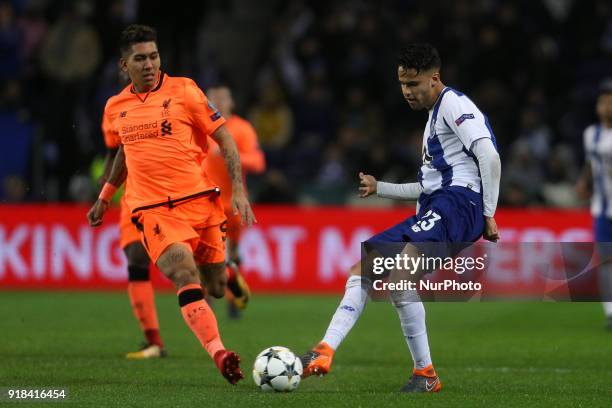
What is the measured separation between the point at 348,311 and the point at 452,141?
125cm

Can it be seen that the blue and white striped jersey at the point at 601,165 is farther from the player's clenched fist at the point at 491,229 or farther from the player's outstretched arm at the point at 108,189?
the player's outstretched arm at the point at 108,189

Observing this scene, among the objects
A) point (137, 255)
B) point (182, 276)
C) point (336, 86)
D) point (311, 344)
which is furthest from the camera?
point (336, 86)

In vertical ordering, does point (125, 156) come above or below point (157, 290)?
above

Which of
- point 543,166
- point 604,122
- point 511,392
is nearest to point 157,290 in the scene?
point 543,166

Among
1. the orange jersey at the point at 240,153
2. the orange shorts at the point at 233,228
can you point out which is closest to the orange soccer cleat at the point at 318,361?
the orange jersey at the point at 240,153

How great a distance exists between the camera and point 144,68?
8.67 metres

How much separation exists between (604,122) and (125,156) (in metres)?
6.00

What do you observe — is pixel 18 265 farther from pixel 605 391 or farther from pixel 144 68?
pixel 605 391

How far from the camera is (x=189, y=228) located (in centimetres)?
866

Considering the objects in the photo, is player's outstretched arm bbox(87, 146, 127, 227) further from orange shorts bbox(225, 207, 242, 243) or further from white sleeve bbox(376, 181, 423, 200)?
orange shorts bbox(225, 207, 242, 243)

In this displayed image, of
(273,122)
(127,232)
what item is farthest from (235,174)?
(273,122)

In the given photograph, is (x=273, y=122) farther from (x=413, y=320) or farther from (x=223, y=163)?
(x=413, y=320)

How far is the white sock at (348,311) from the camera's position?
768 cm

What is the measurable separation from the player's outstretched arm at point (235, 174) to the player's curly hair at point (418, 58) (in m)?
1.31
